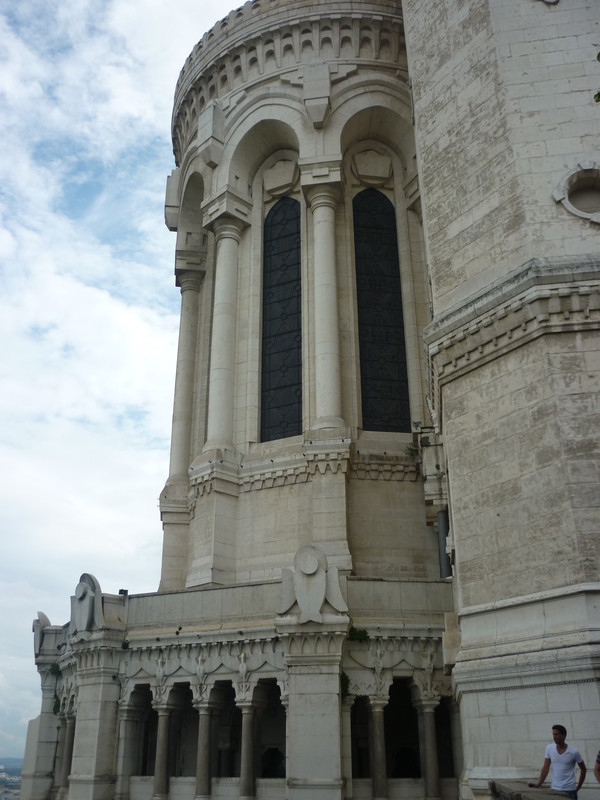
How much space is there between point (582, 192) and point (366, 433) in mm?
12415

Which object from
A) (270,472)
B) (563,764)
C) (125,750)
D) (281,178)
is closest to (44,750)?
(125,750)

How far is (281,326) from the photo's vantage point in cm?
2845

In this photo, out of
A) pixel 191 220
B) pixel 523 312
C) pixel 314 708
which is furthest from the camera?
pixel 191 220

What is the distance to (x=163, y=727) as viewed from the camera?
18.2 meters

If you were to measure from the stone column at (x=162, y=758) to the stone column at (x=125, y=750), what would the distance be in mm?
666

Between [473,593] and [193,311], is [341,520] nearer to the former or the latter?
[473,593]

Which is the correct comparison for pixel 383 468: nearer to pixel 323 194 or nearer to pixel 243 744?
pixel 323 194

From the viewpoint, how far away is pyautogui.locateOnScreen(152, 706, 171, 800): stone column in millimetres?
17814

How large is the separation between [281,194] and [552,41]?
50.5ft

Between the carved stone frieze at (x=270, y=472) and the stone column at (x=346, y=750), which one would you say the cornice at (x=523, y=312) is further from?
the carved stone frieze at (x=270, y=472)

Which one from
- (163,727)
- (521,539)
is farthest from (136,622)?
(521,539)

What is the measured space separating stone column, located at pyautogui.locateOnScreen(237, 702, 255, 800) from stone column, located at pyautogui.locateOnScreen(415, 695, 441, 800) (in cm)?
369

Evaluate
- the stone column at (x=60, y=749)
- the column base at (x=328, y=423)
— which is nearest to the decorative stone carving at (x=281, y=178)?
the column base at (x=328, y=423)

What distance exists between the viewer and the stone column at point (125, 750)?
59.8 ft
